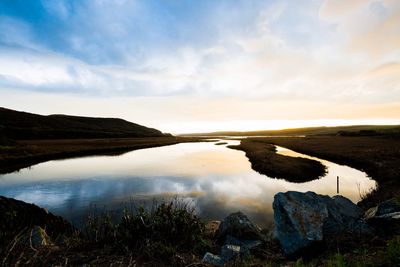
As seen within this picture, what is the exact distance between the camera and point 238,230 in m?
11.1

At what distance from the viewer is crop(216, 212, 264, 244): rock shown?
11000mm

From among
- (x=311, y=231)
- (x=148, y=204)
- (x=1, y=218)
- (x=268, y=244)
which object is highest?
(x=1, y=218)

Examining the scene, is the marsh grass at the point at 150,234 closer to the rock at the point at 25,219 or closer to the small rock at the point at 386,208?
the rock at the point at 25,219

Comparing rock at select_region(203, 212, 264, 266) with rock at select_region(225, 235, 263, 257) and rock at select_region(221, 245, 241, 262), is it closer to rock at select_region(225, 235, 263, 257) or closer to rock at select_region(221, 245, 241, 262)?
rock at select_region(225, 235, 263, 257)

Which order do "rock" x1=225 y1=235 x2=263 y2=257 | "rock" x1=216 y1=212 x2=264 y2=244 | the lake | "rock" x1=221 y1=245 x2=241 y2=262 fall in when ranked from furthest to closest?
the lake, "rock" x1=216 y1=212 x2=264 y2=244, "rock" x1=225 y1=235 x2=263 y2=257, "rock" x1=221 y1=245 x2=241 y2=262

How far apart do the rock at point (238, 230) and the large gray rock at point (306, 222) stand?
1882mm

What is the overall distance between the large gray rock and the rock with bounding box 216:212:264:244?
1882 mm

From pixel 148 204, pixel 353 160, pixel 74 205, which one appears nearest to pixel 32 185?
pixel 74 205

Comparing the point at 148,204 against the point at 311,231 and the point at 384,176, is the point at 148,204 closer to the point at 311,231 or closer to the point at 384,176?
the point at 311,231

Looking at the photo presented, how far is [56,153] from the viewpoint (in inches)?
2500

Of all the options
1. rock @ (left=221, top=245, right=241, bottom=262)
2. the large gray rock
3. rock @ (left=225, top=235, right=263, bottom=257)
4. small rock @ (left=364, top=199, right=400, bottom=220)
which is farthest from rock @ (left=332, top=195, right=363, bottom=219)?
rock @ (left=221, top=245, right=241, bottom=262)

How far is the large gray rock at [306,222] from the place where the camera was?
27.6 feet

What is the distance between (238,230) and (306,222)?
2981 millimetres

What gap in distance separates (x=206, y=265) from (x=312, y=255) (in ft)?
12.5
